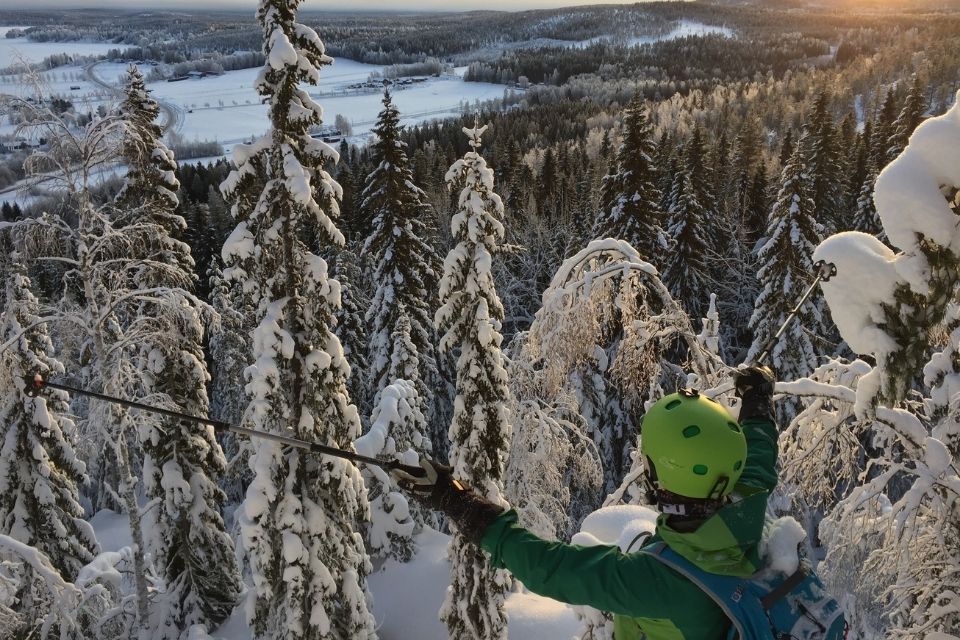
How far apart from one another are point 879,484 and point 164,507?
653 inches

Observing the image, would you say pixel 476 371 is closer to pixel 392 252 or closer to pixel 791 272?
pixel 392 252

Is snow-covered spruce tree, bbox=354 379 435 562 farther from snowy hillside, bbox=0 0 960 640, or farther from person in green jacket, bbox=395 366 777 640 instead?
person in green jacket, bbox=395 366 777 640

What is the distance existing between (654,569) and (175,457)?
15671 millimetres

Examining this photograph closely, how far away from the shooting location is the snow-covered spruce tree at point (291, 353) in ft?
31.4

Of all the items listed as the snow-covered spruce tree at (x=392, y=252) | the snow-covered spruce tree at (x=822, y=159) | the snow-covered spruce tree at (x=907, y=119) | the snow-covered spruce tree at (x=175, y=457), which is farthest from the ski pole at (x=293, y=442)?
the snow-covered spruce tree at (x=907, y=119)

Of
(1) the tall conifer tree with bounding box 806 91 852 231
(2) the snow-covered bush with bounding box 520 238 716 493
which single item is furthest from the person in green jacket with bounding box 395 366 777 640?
(1) the tall conifer tree with bounding box 806 91 852 231

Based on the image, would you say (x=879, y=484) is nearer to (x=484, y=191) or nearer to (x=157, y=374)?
(x=484, y=191)

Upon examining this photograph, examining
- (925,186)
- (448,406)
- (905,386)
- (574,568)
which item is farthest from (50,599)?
(448,406)

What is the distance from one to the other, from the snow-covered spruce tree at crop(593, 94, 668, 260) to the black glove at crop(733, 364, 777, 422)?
18.5m

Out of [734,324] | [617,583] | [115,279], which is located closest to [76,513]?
[115,279]

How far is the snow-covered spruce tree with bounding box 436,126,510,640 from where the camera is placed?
40.4 feet

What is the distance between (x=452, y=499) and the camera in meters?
3.34

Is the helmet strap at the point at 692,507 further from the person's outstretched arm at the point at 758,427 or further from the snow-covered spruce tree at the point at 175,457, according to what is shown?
the snow-covered spruce tree at the point at 175,457

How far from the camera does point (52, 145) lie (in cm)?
1003
